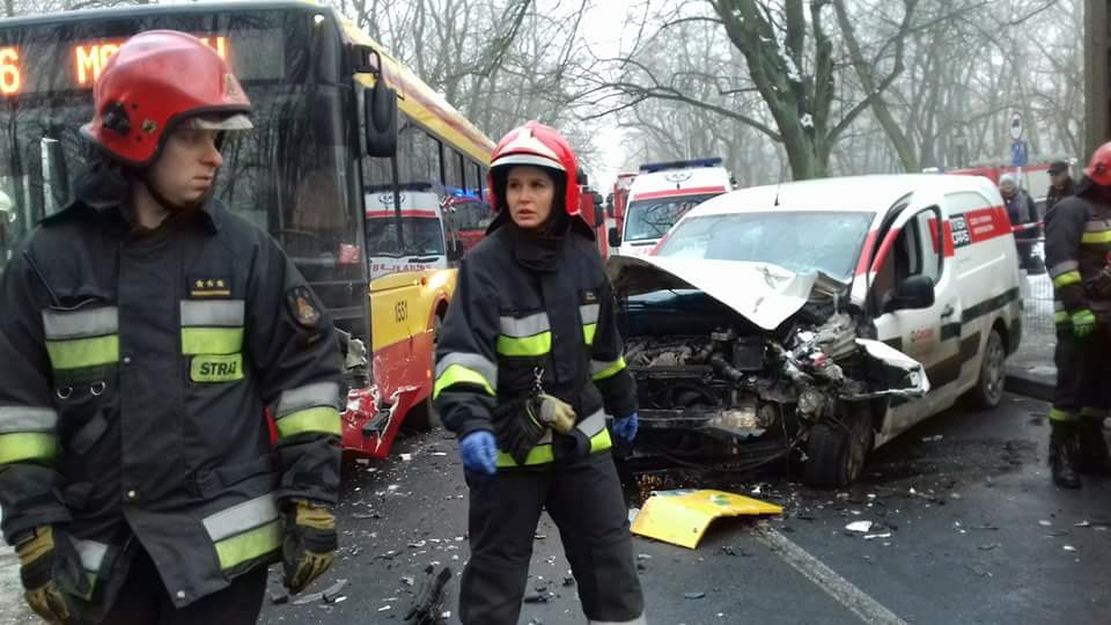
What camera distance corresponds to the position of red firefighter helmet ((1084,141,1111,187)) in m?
5.80

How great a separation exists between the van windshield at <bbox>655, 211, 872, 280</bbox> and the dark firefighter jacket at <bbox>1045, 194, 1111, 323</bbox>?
119cm

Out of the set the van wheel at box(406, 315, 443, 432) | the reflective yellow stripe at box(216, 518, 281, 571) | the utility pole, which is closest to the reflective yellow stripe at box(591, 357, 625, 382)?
the reflective yellow stripe at box(216, 518, 281, 571)

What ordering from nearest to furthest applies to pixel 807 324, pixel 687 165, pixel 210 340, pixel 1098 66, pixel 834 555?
pixel 210 340 < pixel 834 555 < pixel 807 324 < pixel 1098 66 < pixel 687 165

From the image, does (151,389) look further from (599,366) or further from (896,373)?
(896,373)

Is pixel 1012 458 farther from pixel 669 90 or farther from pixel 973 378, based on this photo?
pixel 669 90

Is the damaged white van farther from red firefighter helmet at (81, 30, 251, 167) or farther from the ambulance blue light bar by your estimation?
the ambulance blue light bar

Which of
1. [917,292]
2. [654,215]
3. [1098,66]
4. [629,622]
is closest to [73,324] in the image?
[629,622]

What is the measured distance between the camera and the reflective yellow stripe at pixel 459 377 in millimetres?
2953

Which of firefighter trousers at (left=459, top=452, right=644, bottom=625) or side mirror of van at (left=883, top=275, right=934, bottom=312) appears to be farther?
side mirror of van at (left=883, top=275, right=934, bottom=312)

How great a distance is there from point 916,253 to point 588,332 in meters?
4.61

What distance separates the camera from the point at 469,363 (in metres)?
2.99

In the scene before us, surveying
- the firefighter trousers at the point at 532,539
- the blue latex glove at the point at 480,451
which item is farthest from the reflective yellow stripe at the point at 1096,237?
the blue latex glove at the point at 480,451

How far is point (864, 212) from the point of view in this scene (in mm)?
6938

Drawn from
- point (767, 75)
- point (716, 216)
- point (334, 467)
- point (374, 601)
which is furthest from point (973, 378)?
point (767, 75)
